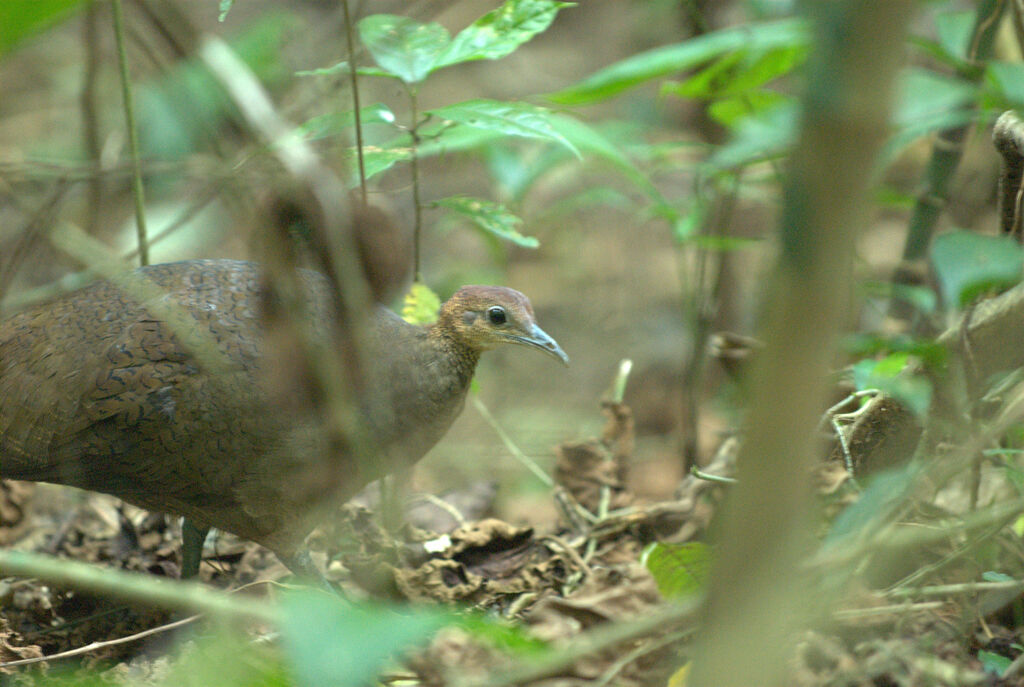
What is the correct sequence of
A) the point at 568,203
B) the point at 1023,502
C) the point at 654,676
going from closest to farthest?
the point at 1023,502 → the point at 654,676 → the point at 568,203

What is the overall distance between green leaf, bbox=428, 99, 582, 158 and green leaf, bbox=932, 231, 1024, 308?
114cm

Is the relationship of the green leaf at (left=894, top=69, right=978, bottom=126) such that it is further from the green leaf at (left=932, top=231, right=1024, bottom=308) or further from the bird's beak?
the bird's beak

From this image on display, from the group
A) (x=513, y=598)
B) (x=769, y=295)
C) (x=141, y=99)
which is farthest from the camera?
(x=141, y=99)

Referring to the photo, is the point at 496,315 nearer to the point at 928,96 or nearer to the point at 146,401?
the point at 146,401

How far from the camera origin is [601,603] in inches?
81.0

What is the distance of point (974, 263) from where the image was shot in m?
2.37

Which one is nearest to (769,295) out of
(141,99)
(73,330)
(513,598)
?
(513,598)

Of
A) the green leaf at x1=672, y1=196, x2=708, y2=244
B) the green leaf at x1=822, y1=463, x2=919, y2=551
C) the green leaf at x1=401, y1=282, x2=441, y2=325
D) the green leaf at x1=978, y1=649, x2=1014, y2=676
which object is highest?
the green leaf at x1=822, y1=463, x2=919, y2=551

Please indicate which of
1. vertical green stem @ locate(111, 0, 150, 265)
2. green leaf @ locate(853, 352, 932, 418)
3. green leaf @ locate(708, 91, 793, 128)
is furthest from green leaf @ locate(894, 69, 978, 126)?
vertical green stem @ locate(111, 0, 150, 265)

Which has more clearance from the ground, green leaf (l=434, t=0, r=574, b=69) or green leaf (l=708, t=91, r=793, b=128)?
green leaf (l=434, t=0, r=574, b=69)

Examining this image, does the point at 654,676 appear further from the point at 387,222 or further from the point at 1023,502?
the point at 387,222

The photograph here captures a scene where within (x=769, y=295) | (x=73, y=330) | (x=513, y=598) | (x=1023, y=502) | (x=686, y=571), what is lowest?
(x=513, y=598)

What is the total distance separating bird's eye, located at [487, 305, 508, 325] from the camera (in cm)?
345

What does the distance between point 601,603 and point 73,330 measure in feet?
6.85
